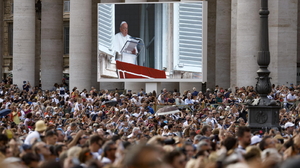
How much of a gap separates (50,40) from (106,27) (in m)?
13.9

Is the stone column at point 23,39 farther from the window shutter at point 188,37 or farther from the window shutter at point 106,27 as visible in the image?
the window shutter at point 188,37

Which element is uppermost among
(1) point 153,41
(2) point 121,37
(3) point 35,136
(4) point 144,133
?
(2) point 121,37

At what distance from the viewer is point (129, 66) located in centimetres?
4653

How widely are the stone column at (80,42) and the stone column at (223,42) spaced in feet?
33.0

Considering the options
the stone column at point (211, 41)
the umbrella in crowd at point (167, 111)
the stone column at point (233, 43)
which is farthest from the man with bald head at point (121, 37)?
the stone column at point (211, 41)

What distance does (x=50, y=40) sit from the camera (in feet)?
197

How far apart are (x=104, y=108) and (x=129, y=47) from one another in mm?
9695

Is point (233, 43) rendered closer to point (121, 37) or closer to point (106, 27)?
point (121, 37)

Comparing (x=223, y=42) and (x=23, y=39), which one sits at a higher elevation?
(x=23, y=39)

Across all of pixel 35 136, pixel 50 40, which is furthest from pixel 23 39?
pixel 35 136

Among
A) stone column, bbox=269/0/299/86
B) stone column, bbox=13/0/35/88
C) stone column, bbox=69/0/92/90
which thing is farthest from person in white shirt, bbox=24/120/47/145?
stone column, bbox=13/0/35/88

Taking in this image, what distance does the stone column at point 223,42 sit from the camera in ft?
180

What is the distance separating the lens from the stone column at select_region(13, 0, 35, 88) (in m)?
57.1

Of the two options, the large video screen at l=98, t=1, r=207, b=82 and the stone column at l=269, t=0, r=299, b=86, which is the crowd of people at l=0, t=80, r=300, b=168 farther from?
Answer: the stone column at l=269, t=0, r=299, b=86
